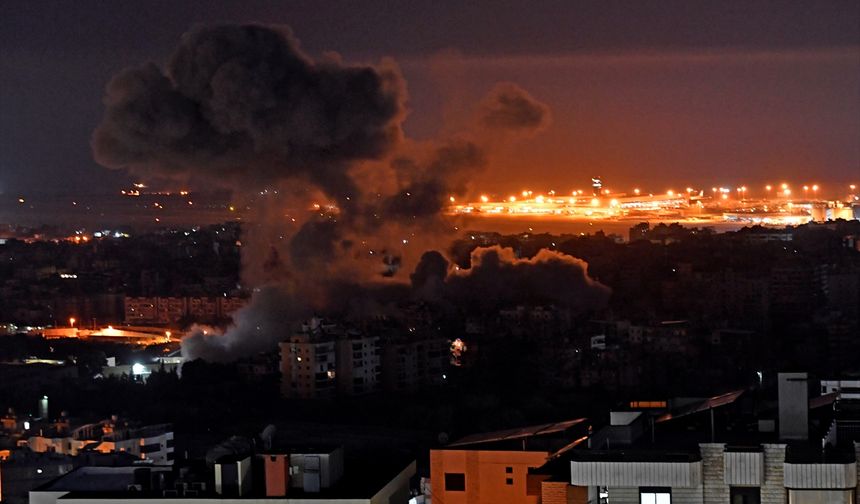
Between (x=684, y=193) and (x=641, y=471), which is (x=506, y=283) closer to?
(x=684, y=193)

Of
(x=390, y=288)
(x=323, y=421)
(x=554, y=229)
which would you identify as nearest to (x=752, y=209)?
(x=554, y=229)

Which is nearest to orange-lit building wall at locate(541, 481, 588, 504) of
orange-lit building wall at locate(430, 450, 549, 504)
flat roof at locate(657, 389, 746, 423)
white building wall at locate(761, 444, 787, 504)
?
white building wall at locate(761, 444, 787, 504)

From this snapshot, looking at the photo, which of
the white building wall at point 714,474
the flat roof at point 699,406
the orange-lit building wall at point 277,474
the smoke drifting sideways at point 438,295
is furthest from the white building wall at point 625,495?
the smoke drifting sideways at point 438,295

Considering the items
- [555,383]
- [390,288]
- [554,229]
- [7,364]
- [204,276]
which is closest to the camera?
[555,383]

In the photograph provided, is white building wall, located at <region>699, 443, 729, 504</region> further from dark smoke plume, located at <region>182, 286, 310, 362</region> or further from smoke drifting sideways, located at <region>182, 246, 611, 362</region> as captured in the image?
smoke drifting sideways, located at <region>182, 246, 611, 362</region>

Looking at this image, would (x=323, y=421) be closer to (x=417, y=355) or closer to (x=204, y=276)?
(x=417, y=355)

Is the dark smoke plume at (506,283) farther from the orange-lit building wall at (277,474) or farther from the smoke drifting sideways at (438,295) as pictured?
the orange-lit building wall at (277,474)
